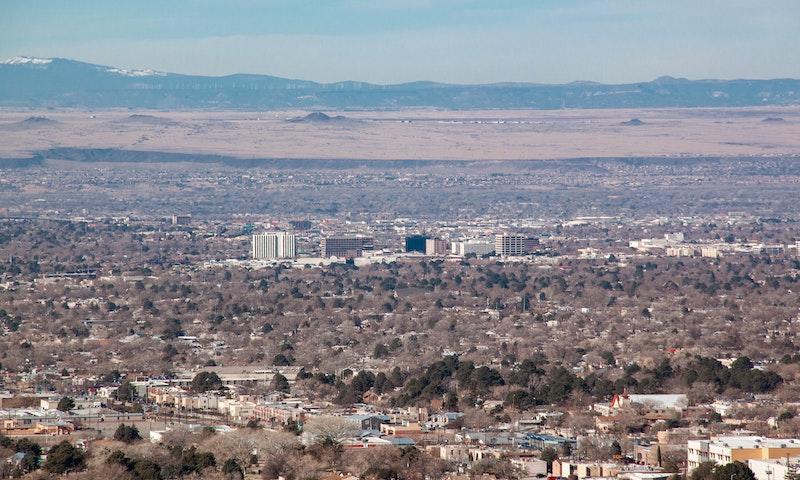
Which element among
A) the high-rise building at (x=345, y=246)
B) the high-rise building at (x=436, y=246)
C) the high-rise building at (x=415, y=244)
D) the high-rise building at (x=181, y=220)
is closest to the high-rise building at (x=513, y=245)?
the high-rise building at (x=436, y=246)

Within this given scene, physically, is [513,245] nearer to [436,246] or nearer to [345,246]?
[436,246]

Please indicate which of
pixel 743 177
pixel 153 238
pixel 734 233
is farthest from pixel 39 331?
pixel 743 177

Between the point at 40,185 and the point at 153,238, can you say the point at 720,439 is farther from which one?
the point at 40,185

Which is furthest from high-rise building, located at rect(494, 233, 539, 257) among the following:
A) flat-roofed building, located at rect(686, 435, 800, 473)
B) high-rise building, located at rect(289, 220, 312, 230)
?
flat-roofed building, located at rect(686, 435, 800, 473)

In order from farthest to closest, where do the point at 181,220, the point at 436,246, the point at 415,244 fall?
the point at 181,220, the point at 415,244, the point at 436,246

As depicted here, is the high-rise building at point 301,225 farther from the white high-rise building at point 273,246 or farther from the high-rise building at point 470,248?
the high-rise building at point 470,248

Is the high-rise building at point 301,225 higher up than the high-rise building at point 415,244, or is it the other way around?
the high-rise building at point 415,244

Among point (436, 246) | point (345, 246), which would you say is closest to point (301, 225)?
point (345, 246)
